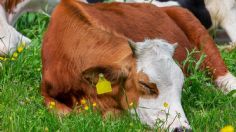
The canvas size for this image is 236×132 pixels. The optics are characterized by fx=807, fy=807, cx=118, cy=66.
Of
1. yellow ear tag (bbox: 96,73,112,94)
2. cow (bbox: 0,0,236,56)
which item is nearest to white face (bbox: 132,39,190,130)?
yellow ear tag (bbox: 96,73,112,94)

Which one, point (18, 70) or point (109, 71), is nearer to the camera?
point (109, 71)

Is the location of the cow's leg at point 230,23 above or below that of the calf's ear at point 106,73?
below

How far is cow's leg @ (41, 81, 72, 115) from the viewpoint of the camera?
235 inches

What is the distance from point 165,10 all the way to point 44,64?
172 centimetres

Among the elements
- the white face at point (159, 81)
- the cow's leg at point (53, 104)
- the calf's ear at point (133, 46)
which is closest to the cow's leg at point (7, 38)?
the cow's leg at point (53, 104)

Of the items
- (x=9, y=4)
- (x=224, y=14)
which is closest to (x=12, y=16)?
(x=9, y=4)

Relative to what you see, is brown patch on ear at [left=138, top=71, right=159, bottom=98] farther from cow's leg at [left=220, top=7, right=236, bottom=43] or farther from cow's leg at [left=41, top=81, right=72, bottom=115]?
cow's leg at [left=220, top=7, right=236, bottom=43]

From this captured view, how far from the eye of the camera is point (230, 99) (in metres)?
6.65

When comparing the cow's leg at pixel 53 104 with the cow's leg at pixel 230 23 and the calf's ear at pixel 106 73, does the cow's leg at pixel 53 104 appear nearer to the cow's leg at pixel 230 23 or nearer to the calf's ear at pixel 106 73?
the calf's ear at pixel 106 73

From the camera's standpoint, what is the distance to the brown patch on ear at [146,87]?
5723 millimetres

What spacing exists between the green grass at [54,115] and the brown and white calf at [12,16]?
18 centimetres

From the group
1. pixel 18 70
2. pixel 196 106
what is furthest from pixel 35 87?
pixel 196 106

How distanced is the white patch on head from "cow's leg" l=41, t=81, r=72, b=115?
1.70 metres

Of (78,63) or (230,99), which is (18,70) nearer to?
(78,63)
